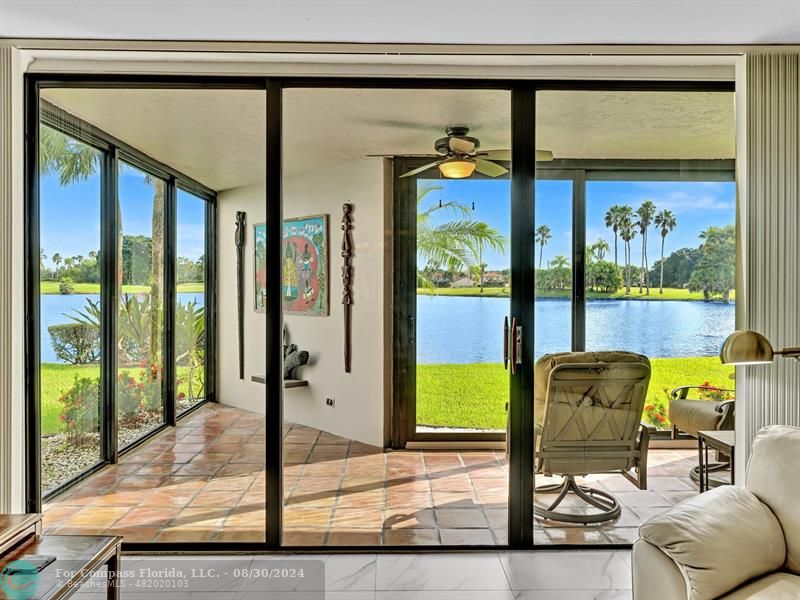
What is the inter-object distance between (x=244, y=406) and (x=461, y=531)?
137cm

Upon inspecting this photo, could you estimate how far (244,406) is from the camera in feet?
10.3

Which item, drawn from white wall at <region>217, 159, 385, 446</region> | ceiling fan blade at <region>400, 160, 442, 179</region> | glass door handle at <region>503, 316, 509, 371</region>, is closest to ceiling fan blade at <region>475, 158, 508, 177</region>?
ceiling fan blade at <region>400, 160, 442, 179</region>

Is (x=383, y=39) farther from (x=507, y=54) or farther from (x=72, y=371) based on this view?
(x=72, y=371)

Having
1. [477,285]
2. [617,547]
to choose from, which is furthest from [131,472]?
[617,547]

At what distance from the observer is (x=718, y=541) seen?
1.81 m

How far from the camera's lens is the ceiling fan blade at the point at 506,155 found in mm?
3041

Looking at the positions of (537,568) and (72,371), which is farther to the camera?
(72,371)

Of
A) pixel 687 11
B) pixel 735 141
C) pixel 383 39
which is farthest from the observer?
pixel 735 141

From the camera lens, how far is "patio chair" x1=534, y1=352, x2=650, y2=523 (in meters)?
3.06

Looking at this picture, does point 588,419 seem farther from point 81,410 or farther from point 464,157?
point 81,410

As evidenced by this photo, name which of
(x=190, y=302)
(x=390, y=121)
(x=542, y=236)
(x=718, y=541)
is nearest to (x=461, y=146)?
(x=390, y=121)

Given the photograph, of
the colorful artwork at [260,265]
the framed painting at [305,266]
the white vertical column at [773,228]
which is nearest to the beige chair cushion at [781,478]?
the white vertical column at [773,228]

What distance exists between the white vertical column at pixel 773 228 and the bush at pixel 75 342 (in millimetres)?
3504

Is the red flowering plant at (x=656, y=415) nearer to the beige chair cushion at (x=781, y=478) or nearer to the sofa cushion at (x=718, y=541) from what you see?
the beige chair cushion at (x=781, y=478)
